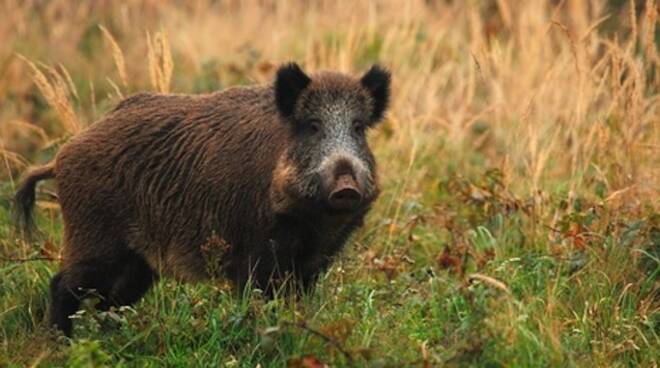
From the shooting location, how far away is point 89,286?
652cm

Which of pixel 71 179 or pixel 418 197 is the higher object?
pixel 71 179

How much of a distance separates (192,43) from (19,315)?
5.86 m

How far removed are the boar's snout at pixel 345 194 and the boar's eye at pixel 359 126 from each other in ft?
1.30

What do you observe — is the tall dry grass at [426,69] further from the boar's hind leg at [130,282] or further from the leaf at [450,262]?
the boar's hind leg at [130,282]

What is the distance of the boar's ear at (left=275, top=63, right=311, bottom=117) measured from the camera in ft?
19.7

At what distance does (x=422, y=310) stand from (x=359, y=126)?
984 millimetres

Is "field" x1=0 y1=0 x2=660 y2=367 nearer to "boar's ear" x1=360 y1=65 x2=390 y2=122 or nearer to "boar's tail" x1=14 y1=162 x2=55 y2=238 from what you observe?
"boar's tail" x1=14 y1=162 x2=55 y2=238

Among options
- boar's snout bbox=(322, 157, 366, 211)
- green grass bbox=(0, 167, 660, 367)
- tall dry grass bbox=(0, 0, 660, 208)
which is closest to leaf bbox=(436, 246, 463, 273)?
green grass bbox=(0, 167, 660, 367)

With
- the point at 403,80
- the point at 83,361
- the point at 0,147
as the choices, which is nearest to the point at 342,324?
the point at 83,361

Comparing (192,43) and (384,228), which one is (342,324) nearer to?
(384,228)

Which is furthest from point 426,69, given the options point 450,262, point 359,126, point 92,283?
point 92,283

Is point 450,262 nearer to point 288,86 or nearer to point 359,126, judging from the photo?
point 359,126

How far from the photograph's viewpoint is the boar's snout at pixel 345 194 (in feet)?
18.6

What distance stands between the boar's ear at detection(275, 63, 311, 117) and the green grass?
91cm
